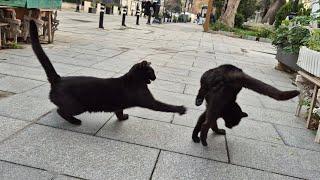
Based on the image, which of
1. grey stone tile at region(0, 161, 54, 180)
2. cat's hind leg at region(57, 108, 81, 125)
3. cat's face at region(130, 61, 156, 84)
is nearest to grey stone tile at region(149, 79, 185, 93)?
cat's face at region(130, 61, 156, 84)

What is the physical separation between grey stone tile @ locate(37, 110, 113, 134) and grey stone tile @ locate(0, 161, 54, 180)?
3.46 ft

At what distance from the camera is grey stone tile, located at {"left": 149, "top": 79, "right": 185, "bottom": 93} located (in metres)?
6.90

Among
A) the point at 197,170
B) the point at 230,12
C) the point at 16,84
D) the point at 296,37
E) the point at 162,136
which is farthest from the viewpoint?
the point at 230,12

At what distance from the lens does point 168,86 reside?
7.16 meters

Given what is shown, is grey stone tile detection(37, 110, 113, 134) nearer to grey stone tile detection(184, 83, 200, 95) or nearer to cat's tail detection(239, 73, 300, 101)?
cat's tail detection(239, 73, 300, 101)

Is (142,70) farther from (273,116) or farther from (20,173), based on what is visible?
(273,116)

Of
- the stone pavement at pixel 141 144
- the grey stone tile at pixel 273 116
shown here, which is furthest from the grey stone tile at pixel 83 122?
the grey stone tile at pixel 273 116

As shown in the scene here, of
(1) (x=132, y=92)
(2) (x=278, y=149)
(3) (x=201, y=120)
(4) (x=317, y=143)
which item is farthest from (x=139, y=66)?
(4) (x=317, y=143)

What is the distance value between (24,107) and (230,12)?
26.5 metres

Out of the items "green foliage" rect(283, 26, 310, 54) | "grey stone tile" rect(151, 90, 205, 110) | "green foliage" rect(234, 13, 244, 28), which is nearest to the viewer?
"grey stone tile" rect(151, 90, 205, 110)

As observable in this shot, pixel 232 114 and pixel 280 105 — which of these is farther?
pixel 280 105

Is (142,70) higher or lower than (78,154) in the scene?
higher

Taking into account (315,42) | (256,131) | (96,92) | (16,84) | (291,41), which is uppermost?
(315,42)

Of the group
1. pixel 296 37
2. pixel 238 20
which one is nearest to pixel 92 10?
pixel 238 20
